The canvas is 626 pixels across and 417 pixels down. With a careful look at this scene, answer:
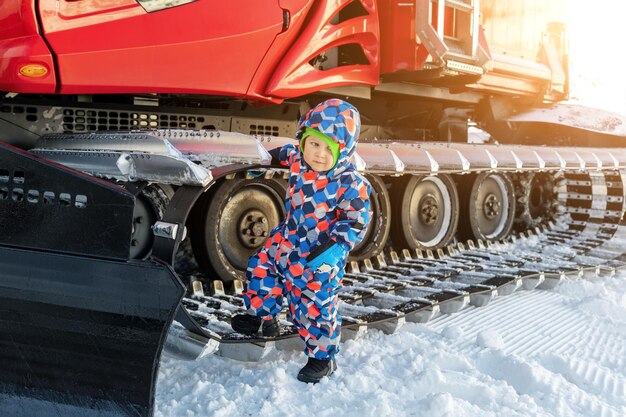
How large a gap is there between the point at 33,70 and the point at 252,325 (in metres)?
1.41

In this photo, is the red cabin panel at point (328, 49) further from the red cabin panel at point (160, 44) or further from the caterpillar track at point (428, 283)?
the caterpillar track at point (428, 283)

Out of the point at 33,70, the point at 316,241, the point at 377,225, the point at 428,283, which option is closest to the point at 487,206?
the point at 377,225

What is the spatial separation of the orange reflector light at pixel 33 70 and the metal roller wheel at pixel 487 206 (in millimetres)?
3749

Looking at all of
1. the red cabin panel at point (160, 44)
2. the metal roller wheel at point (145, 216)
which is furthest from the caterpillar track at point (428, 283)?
the red cabin panel at point (160, 44)

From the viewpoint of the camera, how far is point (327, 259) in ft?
A: 8.61

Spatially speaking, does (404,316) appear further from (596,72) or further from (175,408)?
(596,72)

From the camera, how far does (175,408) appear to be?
8.04 ft

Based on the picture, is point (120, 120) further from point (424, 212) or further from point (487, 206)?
point (487, 206)

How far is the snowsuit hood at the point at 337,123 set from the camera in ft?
8.56

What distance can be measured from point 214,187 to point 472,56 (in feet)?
6.94

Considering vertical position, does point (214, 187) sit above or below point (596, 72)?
below

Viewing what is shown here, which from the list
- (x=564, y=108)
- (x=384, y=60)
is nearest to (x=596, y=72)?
(x=564, y=108)

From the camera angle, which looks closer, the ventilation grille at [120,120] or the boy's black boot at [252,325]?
the boy's black boot at [252,325]

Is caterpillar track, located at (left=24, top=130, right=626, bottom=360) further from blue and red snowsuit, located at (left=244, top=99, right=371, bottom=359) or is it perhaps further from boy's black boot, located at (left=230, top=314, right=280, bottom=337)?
blue and red snowsuit, located at (left=244, top=99, right=371, bottom=359)
